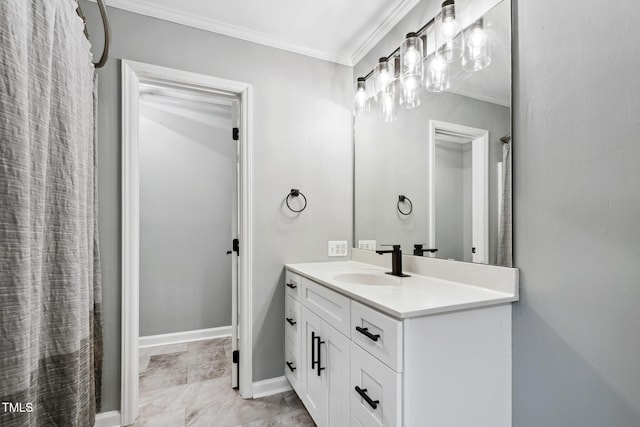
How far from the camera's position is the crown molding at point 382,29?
172 cm

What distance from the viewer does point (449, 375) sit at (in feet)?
3.27

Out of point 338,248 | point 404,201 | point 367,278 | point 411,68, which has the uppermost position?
point 411,68

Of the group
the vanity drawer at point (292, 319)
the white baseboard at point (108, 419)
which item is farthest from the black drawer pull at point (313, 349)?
the white baseboard at point (108, 419)

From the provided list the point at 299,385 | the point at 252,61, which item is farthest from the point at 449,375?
the point at 252,61

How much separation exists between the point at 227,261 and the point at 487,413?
2576 mm

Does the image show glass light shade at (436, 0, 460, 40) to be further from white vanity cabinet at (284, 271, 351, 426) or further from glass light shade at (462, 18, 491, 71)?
white vanity cabinet at (284, 271, 351, 426)

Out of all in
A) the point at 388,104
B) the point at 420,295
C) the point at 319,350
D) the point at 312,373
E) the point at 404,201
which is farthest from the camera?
the point at 388,104

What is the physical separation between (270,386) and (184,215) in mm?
1818

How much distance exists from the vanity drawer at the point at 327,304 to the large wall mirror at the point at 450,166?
1.97 feet

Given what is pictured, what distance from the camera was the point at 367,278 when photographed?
172 cm

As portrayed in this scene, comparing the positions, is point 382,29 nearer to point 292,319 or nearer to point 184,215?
point 292,319

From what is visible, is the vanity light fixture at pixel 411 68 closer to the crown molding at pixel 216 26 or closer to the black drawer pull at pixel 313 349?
the crown molding at pixel 216 26

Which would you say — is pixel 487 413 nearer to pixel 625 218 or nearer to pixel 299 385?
A: pixel 625 218

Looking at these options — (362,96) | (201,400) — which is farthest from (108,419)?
(362,96)
